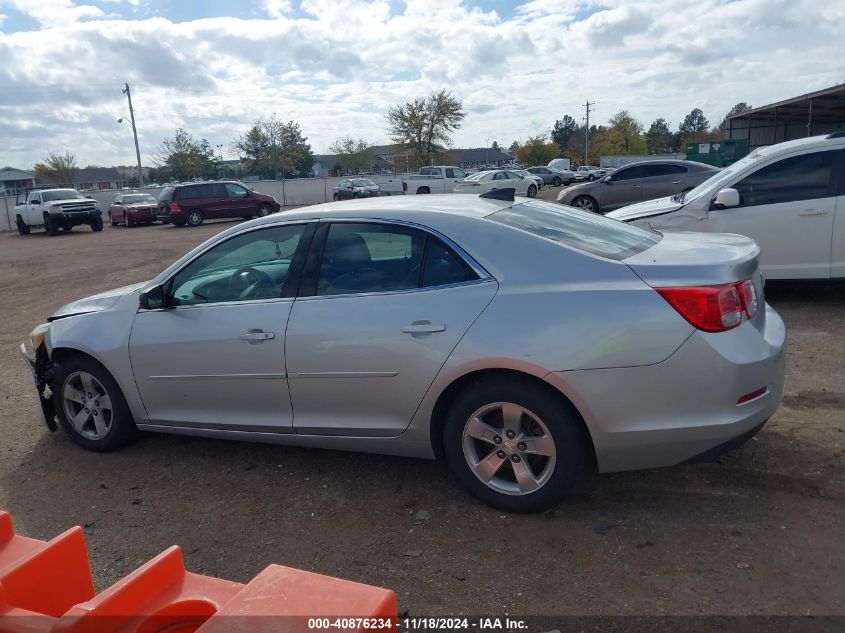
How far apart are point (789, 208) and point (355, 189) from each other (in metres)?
31.5

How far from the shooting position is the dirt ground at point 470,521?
287cm

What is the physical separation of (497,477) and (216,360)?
175cm

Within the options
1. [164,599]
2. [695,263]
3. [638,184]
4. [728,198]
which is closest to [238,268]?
[164,599]

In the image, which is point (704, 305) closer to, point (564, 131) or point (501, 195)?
point (501, 195)

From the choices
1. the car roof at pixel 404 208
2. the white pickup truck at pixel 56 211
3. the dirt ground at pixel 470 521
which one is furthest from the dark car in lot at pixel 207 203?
the car roof at pixel 404 208

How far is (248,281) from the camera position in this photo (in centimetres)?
418

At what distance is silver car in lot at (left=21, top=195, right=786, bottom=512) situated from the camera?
3146 mm

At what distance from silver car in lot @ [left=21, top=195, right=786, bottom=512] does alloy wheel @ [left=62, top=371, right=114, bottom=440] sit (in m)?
A: 0.02

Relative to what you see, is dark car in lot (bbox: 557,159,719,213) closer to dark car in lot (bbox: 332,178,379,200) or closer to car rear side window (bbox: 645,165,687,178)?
car rear side window (bbox: 645,165,687,178)

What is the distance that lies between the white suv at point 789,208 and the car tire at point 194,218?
2362 centimetres

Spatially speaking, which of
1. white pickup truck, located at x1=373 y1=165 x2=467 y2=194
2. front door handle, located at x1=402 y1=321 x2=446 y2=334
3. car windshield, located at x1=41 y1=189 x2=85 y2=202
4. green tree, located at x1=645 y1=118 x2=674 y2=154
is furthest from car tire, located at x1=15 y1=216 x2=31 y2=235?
green tree, located at x1=645 y1=118 x2=674 y2=154

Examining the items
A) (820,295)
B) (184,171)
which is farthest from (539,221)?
(184,171)

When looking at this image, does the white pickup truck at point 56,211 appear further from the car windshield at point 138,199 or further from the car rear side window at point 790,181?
the car rear side window at point 790,181

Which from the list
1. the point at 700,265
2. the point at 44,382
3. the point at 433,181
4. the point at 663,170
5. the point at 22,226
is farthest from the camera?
the point at 433,181
